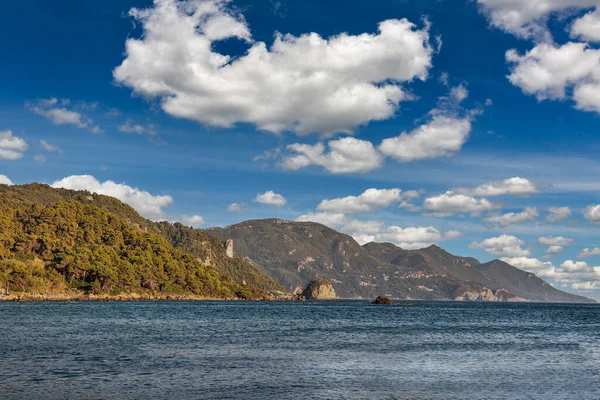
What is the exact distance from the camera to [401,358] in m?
55.3

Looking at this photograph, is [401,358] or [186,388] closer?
[186,388]

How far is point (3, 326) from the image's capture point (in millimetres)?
81125

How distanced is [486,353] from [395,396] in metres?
31.6

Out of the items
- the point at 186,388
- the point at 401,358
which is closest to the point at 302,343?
the point at 401,358

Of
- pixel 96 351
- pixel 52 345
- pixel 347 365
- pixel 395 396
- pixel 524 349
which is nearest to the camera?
pixel 395 396

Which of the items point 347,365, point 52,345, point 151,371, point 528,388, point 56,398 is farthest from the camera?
point 52,345

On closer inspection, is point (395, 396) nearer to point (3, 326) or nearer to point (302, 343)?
point (302, 343)

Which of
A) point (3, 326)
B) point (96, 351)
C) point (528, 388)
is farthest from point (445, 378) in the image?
point (3, 326)

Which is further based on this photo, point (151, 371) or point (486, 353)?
point (486, 353)

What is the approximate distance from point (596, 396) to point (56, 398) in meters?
36.9

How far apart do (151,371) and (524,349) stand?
4879 centimetres

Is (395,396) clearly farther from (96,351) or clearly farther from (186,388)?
(96,351)

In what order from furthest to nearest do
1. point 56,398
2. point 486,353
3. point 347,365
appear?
1. point 486,353
2. point 347,365
3. point 56,398

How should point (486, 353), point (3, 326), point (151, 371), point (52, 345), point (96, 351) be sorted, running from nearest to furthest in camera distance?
point (151, 371), point (96, 351), point (52, 345), point (486, 353), point (3, 326)
